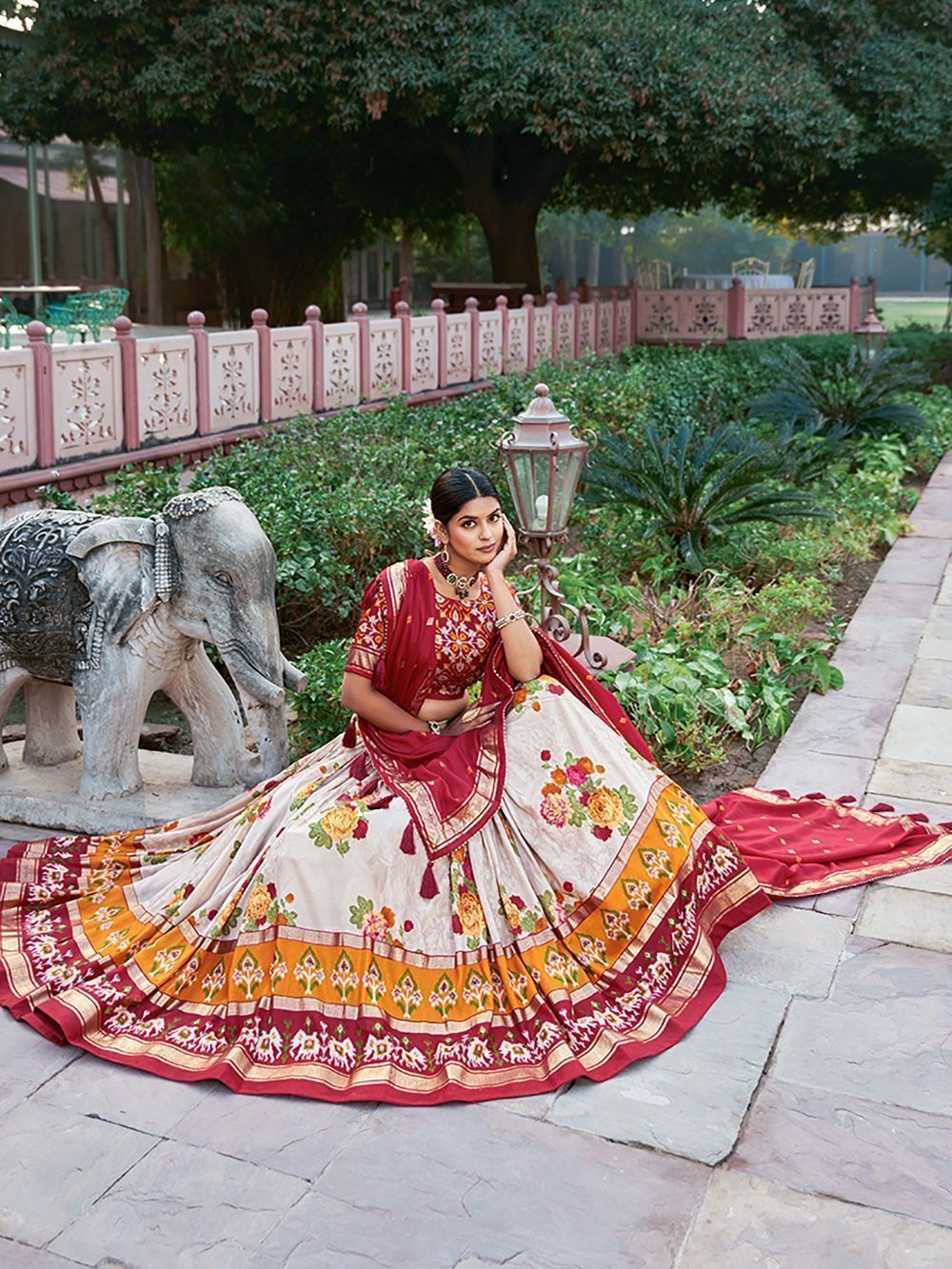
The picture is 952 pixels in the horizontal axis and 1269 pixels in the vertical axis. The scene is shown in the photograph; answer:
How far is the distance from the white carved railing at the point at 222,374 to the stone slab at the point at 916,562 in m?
4.74

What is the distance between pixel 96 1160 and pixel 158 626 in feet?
6.60

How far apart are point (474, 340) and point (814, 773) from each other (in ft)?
32.4

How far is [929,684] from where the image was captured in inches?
268

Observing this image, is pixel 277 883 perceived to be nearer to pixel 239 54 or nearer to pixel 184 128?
pixel 239 54

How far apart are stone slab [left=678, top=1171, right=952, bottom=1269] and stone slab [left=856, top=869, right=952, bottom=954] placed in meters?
1.25

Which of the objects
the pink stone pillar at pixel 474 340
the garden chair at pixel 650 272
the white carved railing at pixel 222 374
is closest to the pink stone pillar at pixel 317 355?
the white carved railing at pixel 222 374

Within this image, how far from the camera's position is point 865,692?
21.9ft

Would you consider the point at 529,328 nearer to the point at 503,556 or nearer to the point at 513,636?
the point at 503,556

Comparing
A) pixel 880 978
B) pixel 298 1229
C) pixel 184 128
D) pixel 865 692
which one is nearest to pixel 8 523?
pixel 298 1229

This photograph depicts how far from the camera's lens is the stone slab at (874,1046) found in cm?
331

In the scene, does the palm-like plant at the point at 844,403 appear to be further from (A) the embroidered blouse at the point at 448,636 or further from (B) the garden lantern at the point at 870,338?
(A) the embroidered blouse at the point at 448,636

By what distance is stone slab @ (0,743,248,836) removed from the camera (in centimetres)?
471

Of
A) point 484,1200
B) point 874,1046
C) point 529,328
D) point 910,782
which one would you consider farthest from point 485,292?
point 484,1200

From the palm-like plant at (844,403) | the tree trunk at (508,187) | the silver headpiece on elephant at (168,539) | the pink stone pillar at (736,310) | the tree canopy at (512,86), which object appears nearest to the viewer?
the silver headpiece on elephant at (168,539)
